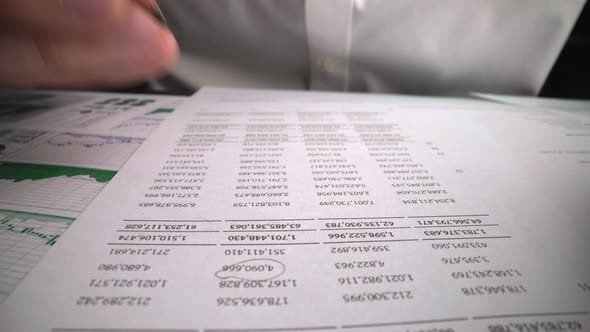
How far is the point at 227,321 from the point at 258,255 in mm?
50

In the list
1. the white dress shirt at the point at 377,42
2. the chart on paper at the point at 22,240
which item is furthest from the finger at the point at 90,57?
the chart on paper at the point at 22,240

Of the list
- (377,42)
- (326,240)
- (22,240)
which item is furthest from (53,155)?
(377,42)

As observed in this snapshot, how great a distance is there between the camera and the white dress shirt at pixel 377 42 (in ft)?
1.67

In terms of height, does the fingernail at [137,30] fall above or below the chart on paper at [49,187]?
above

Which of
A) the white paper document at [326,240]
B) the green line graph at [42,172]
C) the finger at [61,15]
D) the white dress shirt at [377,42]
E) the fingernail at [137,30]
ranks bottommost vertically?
the white paper document at [326,240]

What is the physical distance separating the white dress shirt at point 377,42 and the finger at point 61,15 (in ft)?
0.52

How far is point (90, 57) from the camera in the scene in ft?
1.48

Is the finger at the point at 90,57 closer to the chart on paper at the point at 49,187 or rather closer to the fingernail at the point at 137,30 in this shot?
the fingernail at the point at 137,30

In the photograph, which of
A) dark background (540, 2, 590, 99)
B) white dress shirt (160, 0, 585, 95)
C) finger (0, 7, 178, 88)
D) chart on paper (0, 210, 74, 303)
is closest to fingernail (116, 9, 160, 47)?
finger (0, 7, 178, 88)

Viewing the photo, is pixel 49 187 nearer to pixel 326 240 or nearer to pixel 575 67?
pixel 326 240

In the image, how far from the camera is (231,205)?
0.25 metres

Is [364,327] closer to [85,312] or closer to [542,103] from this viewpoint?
[85,312]

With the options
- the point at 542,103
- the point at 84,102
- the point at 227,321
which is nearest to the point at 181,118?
the point at 84,102

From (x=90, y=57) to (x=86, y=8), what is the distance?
0.12 m
